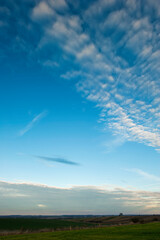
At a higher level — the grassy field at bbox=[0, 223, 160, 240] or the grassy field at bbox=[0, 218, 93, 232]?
the grassy field at bbox=[0, 218, 93, 232]

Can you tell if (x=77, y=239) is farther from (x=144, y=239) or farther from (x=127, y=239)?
(x=144, y=239)

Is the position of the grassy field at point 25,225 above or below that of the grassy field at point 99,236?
above

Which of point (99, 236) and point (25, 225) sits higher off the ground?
point (25, 225)

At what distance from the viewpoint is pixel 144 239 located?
23547 millimetres

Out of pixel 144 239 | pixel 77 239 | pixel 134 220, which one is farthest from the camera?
pixel 134 220

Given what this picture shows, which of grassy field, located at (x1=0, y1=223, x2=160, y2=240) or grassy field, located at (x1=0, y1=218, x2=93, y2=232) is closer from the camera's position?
grassy field, located at (x1=0, y1=223, x2=160, y2=240)

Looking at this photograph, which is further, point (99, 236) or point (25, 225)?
point (25, 225)

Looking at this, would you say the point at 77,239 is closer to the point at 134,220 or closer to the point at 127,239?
the point at 127,239

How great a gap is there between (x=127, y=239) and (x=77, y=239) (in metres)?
6.24

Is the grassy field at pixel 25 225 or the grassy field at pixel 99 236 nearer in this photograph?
the grassy field at pixel 99 236

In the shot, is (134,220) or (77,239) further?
(134,220)

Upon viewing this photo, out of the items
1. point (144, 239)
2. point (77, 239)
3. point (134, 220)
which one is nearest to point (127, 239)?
point (144, 239)

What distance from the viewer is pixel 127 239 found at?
24.7 m

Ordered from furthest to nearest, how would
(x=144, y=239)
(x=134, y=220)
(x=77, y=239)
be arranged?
(x=134, y=220), (x=77, y=239), (x=144, y=239)
